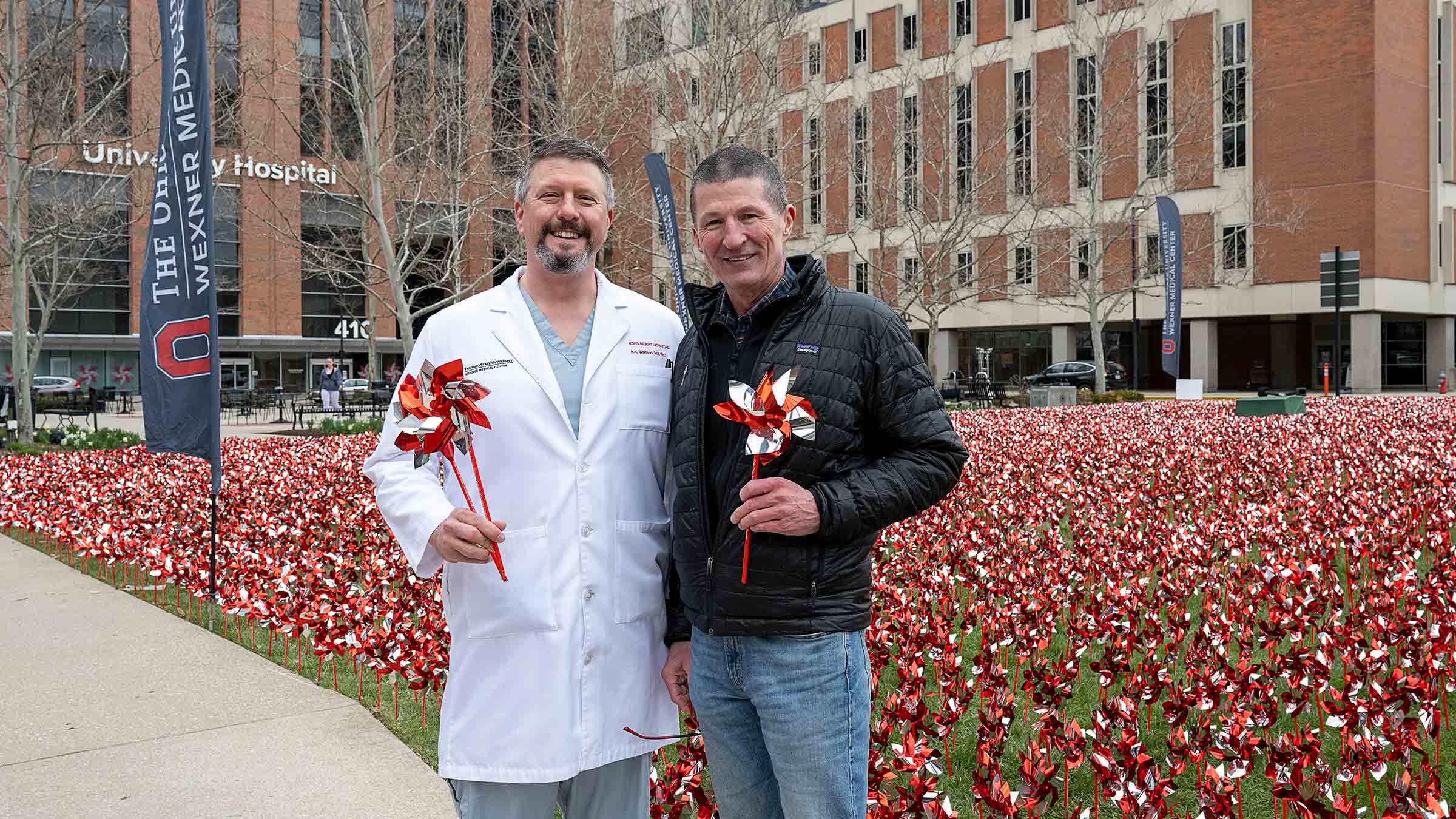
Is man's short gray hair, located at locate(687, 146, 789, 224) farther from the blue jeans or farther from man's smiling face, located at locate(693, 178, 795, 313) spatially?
the blue jeans

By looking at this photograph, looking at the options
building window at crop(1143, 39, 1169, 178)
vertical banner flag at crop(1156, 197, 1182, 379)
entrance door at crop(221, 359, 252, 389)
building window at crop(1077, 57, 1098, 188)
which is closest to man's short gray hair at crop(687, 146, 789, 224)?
vertical banner flag at crop(1156, 197, 1182, 379)

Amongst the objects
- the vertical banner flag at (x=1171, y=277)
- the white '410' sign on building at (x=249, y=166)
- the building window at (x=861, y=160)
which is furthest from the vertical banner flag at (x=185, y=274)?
the white '410' sign on building at (x=249, y=166)

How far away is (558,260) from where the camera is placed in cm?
275

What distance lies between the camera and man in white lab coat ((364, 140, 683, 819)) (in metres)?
2.61

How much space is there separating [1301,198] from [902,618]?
4678 cm

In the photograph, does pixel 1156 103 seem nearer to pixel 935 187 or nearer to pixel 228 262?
pixel 935 187

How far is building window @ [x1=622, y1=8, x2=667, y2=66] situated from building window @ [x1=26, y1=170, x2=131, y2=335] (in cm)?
1149

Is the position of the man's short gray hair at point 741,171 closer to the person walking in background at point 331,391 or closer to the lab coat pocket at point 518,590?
the lab coat pocket at point 518,590

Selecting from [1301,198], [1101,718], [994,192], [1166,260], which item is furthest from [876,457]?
[1301,198]

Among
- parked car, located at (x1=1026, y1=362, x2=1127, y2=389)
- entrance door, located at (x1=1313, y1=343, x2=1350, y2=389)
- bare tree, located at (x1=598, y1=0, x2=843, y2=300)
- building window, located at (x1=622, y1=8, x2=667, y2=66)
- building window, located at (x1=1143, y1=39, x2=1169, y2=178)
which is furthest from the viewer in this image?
entrance door, located at (x1=1313, y1=343, x2=1350, y2=389)

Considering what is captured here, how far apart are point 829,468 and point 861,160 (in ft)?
122

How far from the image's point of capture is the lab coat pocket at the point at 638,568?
8.77 feet

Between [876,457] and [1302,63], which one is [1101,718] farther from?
[1302,63]

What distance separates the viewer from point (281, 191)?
47.8 m
